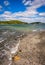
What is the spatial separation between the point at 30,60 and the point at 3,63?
2528 millimetres

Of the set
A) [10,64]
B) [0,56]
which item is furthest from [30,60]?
[0,56]

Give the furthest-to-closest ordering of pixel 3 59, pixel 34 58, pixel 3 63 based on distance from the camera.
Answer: pixel 34 58, pixel 3 59, pixel 3 63

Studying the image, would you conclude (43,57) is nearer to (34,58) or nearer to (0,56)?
(34,58)

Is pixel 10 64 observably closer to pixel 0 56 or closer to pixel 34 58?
pixel 0 56

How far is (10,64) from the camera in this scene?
9.14 metres

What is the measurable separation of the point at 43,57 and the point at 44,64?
1.50 meters

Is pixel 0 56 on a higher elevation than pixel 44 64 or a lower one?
higher

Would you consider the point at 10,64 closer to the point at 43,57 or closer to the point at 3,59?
the point at 3,59

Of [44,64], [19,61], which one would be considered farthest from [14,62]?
[44,64]

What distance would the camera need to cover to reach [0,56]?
407 inches

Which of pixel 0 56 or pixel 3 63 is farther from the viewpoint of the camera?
pixel 0 56

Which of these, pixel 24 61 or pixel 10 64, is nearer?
pixel 10 64

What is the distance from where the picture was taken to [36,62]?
979 centimetres

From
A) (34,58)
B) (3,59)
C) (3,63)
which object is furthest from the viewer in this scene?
(34,58)
